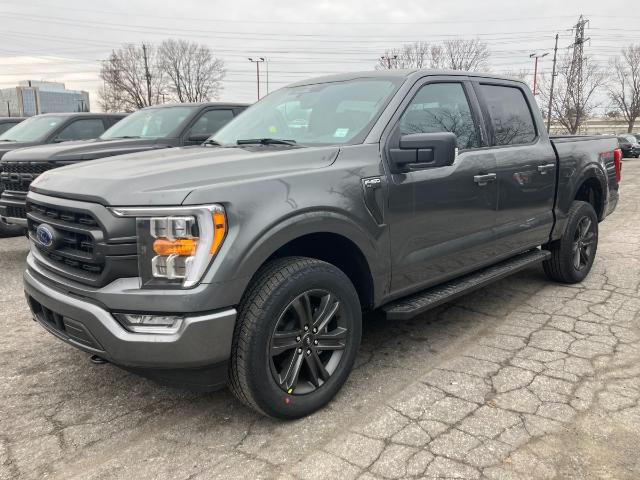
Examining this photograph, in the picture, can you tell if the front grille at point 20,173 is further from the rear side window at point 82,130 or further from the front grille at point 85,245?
the front grille at point 85,245

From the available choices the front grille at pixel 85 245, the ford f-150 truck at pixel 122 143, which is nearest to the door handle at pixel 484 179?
the front grille at pixel 85 245

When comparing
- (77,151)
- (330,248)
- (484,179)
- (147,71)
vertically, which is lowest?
(330,248)

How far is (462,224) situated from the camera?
3.69m

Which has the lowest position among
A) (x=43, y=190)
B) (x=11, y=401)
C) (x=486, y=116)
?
(x=11, y=401)

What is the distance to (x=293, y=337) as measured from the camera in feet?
8.90

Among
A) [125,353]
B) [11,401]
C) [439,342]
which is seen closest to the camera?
[125,353]

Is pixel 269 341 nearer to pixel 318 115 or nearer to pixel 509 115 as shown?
pixel 318 115

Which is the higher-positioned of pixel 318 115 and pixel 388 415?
pixel 318 115

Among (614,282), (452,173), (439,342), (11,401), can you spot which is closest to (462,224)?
(452,173)

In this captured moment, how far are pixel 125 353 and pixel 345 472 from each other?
1.11 meters

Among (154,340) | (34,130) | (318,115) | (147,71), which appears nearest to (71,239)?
(154,340)

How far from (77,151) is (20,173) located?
67 centimetres

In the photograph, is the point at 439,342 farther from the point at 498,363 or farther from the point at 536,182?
the point at 536,182

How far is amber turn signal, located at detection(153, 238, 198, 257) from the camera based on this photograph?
2.35 m
